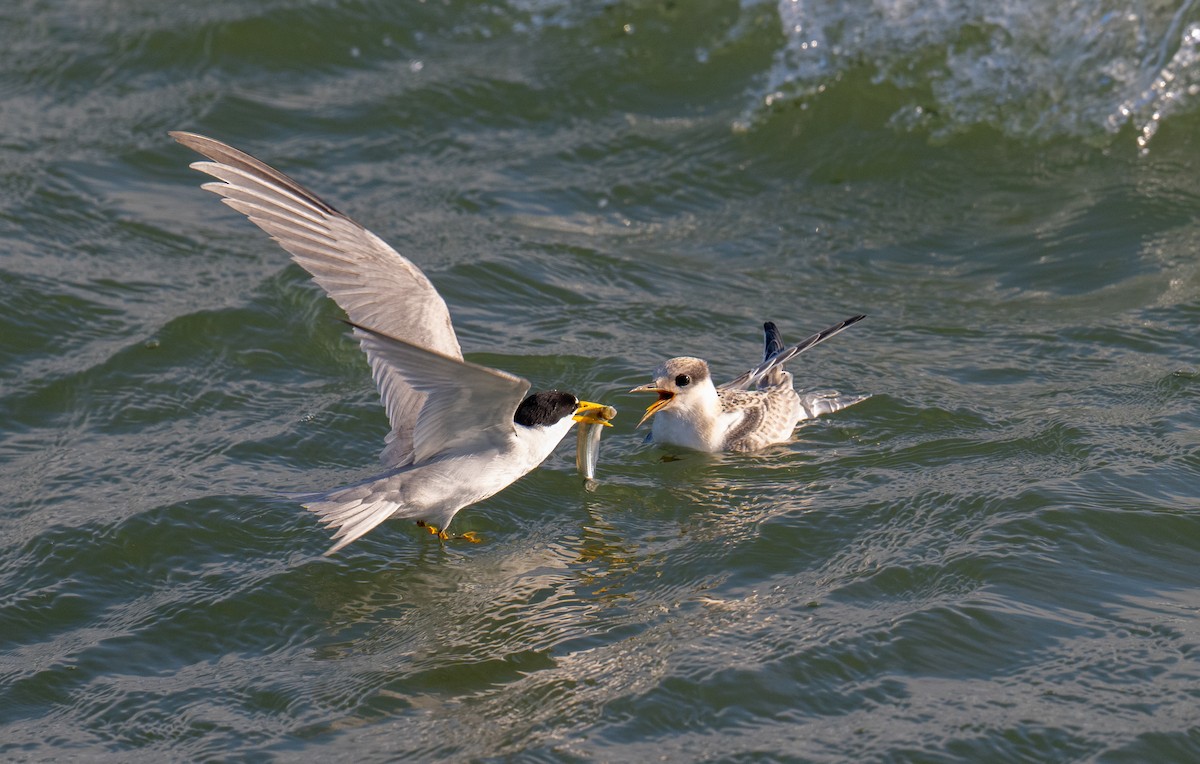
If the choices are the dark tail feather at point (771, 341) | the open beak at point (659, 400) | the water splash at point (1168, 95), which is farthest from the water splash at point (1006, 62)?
the open beak at point (659, 400)

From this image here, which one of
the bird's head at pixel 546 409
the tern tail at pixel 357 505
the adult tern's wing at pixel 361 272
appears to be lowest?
the tern tail at pixel 357 505

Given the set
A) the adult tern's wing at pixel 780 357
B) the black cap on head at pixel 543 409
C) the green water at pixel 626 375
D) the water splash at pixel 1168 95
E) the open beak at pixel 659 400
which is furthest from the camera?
the water splash at pixel 1168 95

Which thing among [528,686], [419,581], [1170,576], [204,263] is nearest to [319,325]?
[204,263]

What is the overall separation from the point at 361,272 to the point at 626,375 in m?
1.89

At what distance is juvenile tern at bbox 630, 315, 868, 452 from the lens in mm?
6938

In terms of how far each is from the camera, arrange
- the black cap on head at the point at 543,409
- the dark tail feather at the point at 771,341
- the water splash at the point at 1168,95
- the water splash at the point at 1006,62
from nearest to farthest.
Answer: the black cap on head at the point at 543,409, the dark tail feather at the point at 771,341, the water splash at the point at 1168,95, the water splash at the point at 1006,62

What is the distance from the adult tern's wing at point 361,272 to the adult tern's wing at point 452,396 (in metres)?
0.27

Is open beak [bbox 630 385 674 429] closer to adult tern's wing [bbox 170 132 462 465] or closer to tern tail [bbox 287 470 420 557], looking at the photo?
adult tern's wing [bbox 170 132 462 465]

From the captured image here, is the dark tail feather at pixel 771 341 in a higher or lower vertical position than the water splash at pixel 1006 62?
lower

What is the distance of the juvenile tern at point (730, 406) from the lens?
22.8 feet

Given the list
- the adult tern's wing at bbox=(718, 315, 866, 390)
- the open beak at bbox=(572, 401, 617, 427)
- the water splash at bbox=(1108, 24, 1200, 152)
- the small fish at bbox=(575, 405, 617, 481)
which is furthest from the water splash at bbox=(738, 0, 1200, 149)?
the open beak at bbox=(572, 401, 617, 427)

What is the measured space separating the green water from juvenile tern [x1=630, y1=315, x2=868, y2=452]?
14 centimetres

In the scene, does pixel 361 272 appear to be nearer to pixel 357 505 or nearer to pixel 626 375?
pixel 357 505

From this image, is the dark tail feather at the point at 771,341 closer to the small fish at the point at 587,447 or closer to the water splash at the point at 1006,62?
the small fish at the point at 587,447
